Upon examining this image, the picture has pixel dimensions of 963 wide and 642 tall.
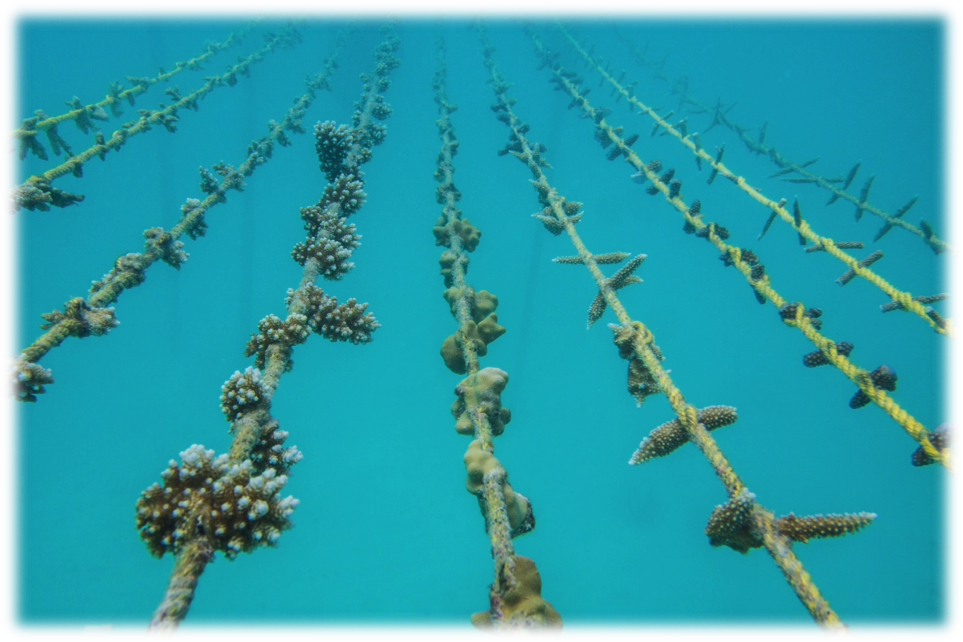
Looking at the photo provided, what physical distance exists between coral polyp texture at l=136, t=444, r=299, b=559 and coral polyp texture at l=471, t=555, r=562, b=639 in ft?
4.60

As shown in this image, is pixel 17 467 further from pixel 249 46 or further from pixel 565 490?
pixel 565 490

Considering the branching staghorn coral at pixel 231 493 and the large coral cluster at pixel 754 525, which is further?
the branching staghorn coral at pixel 231 493

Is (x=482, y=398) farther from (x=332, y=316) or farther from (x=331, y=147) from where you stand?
(x=331, y=147)

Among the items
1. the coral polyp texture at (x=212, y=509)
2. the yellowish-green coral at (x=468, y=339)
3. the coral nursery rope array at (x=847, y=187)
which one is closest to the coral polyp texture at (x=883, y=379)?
the yellowish-green coral at (x=468, y=339)

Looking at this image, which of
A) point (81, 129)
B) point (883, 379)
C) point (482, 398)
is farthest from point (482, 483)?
point (81, 129)

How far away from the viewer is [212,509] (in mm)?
2316

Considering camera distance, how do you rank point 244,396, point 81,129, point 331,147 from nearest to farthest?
point 244,396 → point 331,147 → point 81,129

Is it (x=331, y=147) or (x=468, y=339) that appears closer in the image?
(x=468, y=339)

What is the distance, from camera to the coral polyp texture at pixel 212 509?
228 centimetres

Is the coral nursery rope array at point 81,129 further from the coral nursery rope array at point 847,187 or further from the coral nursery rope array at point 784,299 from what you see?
the coral nursery rope array at point 847,187

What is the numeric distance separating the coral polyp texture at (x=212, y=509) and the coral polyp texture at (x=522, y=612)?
4.60ft

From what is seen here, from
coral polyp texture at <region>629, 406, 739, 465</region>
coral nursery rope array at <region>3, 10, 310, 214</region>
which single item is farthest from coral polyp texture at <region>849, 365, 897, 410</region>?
coral nursery rope array at <region>3, 10, 310, 214</region>

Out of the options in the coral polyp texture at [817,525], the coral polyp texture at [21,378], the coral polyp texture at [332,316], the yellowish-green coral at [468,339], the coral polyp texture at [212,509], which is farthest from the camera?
the coral polyp texture at [332,316]

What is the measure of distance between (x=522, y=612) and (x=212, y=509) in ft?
6.47
